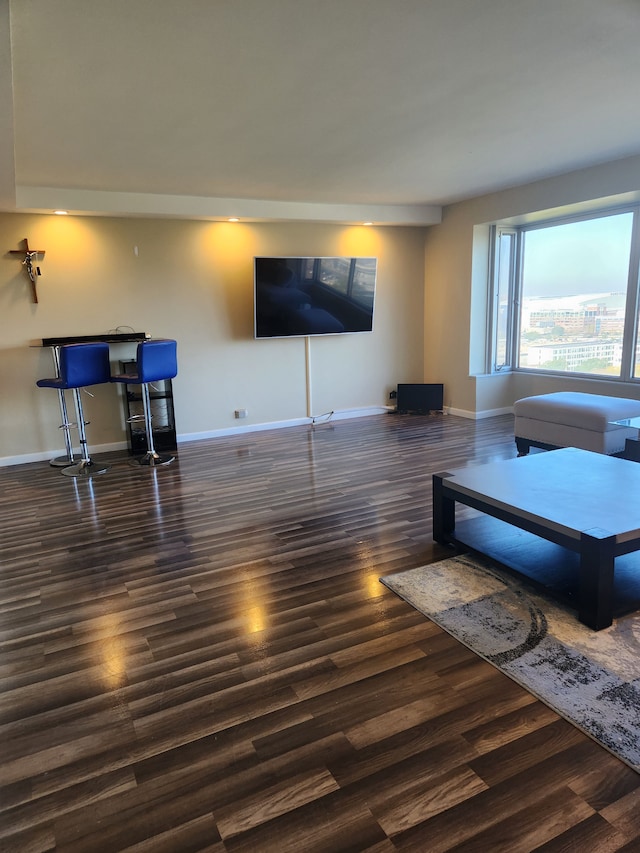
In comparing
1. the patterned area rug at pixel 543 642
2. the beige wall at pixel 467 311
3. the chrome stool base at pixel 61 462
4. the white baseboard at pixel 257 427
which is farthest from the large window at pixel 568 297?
the chrome stool base at pixel 61 462

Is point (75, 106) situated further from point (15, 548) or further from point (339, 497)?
point (339, 497)

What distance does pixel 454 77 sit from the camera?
2.79m

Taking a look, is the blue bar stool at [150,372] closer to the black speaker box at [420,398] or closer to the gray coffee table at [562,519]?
the gray coffee table at [562,519]

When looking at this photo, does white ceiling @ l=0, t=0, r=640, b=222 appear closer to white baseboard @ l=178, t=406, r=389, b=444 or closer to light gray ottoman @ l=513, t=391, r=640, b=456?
light gray ottoman @ l=513, t=391, r=640, b=456

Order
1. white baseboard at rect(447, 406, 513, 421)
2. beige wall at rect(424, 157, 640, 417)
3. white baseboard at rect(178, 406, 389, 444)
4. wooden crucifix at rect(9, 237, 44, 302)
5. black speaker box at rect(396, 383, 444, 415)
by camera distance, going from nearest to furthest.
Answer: wooden crucifix at rect(9, 237, 44, 302)
beige wall at rect(424, 157, 640, 417)
white baseboard at rect(178, 406, 389, 444)
white baseboard at rect(447, 406, 513, 421)
black speaker box at rect(396, 383, 444, 415)

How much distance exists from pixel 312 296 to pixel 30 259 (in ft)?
9.34

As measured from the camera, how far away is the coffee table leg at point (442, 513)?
3.08 metres

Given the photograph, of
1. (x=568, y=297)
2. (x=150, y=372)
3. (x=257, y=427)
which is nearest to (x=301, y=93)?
(x=150, y=372)

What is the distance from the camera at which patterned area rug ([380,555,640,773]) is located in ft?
5.97

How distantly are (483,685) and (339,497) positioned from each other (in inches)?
82.7

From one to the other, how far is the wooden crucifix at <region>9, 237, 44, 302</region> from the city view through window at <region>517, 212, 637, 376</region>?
5.27 metres

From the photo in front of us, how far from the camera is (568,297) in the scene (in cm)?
602

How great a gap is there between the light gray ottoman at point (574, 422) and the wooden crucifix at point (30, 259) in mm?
4574

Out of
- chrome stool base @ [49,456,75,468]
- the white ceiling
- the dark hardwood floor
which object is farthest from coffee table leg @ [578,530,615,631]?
chrome stool base @ [49,456,75,468]
